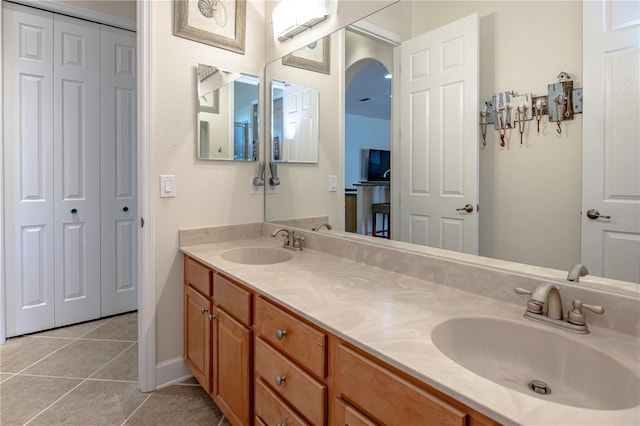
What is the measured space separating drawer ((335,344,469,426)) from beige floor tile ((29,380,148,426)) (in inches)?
54.9

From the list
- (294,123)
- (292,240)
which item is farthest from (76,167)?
(292,240)

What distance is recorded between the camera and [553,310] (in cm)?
95

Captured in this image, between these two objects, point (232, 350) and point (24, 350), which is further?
point (24, 350)

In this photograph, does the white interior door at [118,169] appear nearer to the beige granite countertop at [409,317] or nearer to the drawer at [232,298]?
the beige granite countertop at [409,317]

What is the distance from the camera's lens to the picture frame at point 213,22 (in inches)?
77.3

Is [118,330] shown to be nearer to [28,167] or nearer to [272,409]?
[28,167]

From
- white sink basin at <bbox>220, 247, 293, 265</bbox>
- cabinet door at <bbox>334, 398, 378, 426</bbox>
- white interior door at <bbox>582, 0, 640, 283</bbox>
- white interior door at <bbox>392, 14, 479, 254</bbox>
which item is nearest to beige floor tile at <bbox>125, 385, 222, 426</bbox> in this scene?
white sink basin at <bbox>220, 247, 293, 265</bbox>

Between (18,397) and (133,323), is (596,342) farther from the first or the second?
(133,323)

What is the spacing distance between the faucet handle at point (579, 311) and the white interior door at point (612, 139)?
16 centimetres

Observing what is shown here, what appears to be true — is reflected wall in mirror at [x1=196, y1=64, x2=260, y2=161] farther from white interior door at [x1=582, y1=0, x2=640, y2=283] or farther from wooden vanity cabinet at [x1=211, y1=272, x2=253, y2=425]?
white interior door at [x1=582, y1=0, x2=640, y2=283]

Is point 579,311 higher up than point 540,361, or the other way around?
point 579,311

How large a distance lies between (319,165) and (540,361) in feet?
4.69

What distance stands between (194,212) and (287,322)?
1.16 metres

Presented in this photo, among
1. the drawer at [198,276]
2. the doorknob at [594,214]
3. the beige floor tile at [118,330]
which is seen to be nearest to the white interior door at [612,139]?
the doorknob at [594,214]
